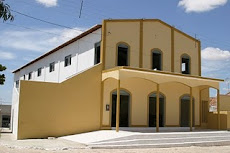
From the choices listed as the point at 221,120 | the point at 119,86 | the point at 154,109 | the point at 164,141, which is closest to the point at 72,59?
the point at 154,109

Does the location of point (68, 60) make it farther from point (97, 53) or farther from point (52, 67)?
point (97, 53)

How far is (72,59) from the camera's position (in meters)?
24.9

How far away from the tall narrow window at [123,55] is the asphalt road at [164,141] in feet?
20.3

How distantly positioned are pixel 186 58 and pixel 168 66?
7.20 feet

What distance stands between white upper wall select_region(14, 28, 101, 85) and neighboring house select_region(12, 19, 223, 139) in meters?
0.07

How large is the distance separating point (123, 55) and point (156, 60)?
2.88m

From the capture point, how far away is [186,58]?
970 inches

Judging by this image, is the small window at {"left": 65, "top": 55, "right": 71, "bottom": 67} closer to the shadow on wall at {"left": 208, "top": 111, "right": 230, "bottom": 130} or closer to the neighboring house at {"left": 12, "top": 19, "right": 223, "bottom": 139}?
the neighboring house at {"left": 12, "top": 19, "right": 223, "bottom": 139}

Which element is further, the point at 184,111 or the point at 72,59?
the point at 72,59

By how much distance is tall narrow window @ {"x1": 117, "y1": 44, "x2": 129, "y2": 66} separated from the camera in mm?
21328

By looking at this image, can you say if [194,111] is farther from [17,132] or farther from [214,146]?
[17,132]

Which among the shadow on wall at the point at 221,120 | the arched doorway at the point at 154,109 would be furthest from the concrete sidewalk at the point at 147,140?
the shadow on wall at the point at 221,120

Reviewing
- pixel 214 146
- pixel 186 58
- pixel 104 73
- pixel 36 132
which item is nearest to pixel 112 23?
pixel 104 73

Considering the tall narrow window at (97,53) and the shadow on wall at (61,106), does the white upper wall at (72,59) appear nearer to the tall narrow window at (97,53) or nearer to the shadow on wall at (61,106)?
the tall narrow window at (97,53)
